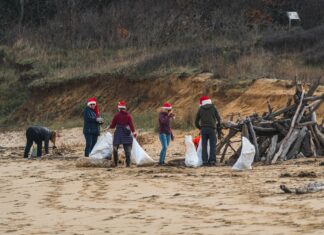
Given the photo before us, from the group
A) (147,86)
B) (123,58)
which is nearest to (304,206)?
(147,86)

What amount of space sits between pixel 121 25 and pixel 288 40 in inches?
442

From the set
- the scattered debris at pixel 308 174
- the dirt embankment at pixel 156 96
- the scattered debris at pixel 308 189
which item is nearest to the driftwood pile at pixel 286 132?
the scattered debris at pixel 308 174

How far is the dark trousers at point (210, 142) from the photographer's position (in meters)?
18.0

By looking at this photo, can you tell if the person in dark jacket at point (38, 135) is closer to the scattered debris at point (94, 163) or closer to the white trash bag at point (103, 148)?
the scattered debris at point (94, 163)

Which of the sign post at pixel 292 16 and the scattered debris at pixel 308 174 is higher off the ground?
the sign post at pixel 292 16

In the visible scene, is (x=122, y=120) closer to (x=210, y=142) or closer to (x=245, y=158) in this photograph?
(x=210, y=142)

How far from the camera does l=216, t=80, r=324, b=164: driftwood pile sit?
17781 millimetres

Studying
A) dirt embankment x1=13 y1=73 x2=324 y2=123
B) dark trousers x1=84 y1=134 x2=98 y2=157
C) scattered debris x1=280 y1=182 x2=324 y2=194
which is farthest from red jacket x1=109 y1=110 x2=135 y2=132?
dirt embankment x1=13 y1=73 x2=324 y2=123

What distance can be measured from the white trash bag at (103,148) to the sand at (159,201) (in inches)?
24.2

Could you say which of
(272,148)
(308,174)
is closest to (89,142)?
(272,148)

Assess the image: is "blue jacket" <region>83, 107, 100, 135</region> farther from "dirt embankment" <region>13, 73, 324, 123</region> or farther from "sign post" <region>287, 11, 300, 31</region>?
"sign post" <region>287, 11, 300, 31</region>

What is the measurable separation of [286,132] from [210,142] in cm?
154

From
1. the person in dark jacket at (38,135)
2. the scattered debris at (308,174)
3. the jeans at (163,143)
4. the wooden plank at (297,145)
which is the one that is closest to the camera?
the scattered debris at (308,174)

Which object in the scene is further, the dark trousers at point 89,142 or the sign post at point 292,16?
the sign post at point 292,16
